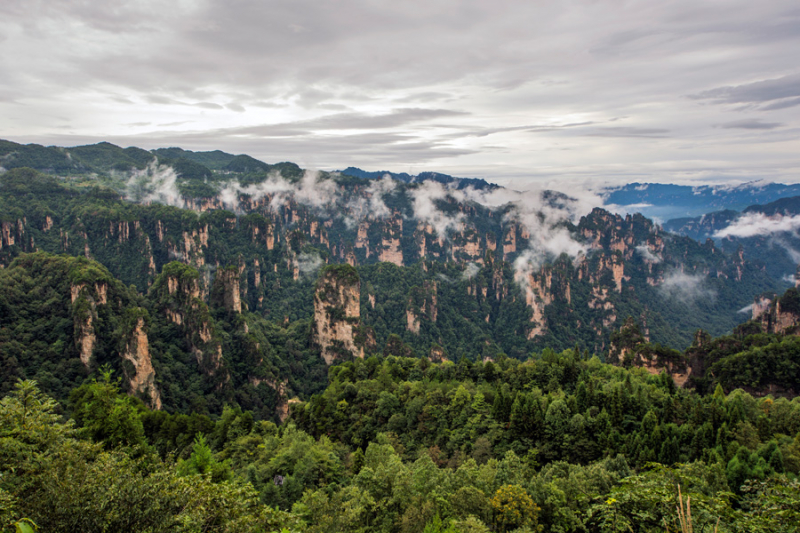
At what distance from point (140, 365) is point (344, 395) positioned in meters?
29.3

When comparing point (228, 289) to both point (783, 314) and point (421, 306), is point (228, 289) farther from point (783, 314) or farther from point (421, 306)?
point (783, 314)

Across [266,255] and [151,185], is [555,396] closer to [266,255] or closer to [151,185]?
[266,255]

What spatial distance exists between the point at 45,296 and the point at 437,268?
113177mm

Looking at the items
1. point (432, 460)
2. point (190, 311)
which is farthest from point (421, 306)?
point (432, 460)

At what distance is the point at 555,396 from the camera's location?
141 feet

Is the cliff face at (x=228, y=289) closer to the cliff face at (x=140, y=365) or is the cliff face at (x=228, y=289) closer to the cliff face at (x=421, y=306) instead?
the cliff face at (x=140, y=365)

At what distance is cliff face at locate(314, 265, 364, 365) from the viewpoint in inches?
3642

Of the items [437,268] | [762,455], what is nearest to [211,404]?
[762,455]

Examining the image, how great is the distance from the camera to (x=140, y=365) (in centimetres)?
5969

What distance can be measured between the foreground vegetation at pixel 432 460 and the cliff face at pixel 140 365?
12994 mm

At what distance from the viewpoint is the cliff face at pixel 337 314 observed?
92.5 m

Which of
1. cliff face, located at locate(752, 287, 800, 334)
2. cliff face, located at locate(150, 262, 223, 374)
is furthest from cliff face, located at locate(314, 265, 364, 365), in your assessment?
cliff face, located at locate(752, 287, 800, 334)

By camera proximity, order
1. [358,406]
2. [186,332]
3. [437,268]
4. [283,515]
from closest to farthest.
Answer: [283,515] < [358,406] < [186,332] < [437,268]

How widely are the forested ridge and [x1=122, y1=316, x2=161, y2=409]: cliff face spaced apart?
28cm
